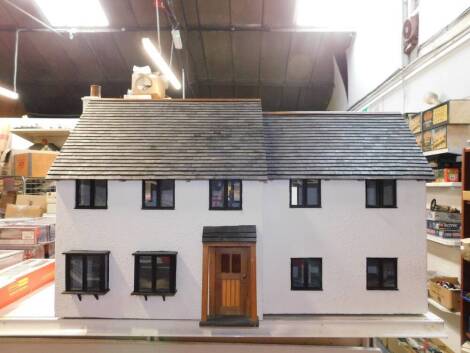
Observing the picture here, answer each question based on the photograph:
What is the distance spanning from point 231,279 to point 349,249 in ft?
4.90

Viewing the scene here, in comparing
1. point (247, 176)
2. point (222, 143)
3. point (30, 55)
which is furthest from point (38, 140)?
point (247, 176)

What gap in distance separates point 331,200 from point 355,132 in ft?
3.71

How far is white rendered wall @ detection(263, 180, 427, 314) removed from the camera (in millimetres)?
3814

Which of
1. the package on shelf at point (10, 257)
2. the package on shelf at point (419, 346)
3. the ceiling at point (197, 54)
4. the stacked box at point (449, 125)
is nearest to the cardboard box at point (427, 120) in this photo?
the stacked box at point (449, 125)

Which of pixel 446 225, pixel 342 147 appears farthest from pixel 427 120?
pixel 342 147

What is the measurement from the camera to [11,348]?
3.41m

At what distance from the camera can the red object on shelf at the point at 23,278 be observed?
12.6ft

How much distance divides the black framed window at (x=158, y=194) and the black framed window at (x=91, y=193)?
18.9 inches

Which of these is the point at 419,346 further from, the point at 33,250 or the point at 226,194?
the point at 33,250

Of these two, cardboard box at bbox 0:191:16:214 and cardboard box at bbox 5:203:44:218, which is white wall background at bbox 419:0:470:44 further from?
cardboard box at bbox 0:191:16:214

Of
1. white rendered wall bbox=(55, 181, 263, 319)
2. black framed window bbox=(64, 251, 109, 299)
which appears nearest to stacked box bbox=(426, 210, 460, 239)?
white rendered wall bbox=(55, 181, 263, 319)

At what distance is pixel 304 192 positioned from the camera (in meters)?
3.95

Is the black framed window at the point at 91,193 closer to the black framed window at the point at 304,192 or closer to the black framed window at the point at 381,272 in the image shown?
the black framed window at the point at 304,192

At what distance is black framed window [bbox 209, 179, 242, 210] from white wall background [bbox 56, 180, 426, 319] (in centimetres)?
8
